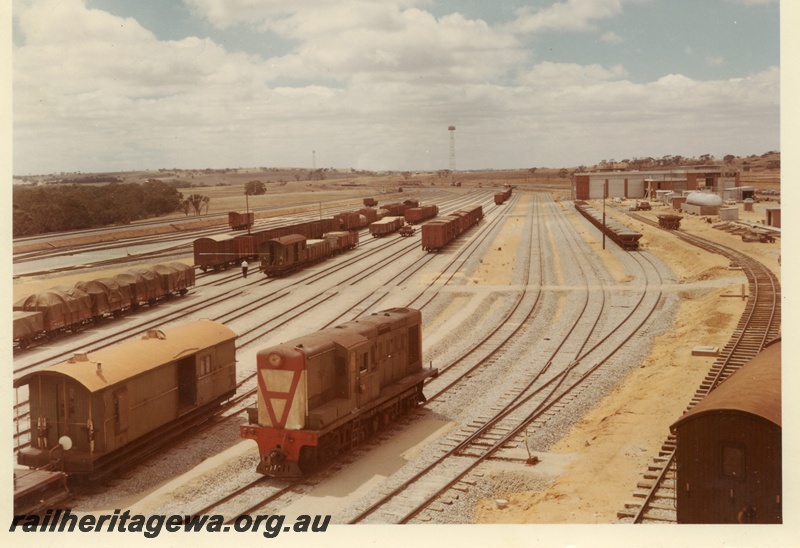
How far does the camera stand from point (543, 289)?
46500mm

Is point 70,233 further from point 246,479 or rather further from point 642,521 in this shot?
point 642,521

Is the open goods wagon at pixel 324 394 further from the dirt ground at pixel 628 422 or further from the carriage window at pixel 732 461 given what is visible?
the carriage window at pixel 732 461

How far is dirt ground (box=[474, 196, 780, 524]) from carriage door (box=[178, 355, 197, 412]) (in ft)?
33.4

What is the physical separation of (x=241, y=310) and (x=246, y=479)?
23766mm

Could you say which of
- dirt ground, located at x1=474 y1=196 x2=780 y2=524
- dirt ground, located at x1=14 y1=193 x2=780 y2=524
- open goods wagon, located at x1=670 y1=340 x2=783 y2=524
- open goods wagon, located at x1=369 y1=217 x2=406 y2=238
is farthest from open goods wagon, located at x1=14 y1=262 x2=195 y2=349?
open goods wagon, located at x1=369 y1=217 x2=406 y2=238

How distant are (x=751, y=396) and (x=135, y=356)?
1579cm

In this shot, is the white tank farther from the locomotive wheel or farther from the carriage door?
the locomotive wheel

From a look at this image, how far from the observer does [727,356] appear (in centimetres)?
2806

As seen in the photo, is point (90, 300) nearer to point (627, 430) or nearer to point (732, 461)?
point (627, 430)

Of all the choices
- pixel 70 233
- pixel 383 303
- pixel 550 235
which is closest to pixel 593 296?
pixel 383 303

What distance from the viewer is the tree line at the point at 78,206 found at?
71938 mm

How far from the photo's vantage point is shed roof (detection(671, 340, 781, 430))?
43.5ft

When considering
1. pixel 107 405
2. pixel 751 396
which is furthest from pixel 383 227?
pixel 751 396

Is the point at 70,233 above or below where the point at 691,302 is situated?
above
